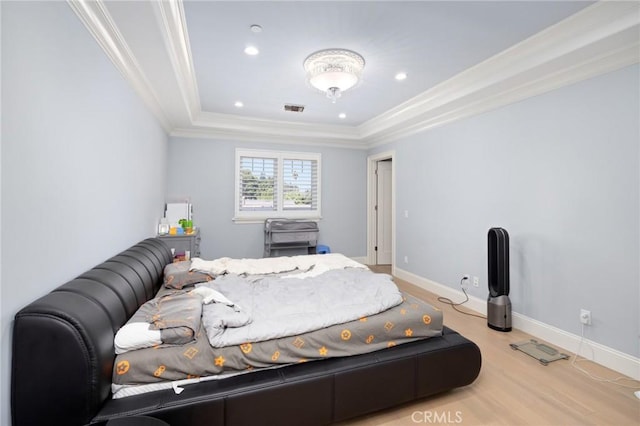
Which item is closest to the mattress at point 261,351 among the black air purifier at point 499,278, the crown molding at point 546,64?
the black air purifier at point 499,278

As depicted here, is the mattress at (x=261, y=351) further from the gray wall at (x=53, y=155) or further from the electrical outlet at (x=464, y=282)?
the electrical outlet at (x=464, y=282)

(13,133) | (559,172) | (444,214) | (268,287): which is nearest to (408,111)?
(444,214)

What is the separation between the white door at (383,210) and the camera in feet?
19.1

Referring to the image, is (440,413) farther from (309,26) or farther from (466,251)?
(309,26)

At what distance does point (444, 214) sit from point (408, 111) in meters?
1.53

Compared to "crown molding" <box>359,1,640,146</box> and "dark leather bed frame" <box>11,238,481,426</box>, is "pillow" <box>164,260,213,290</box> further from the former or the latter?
"crown molding" <box>359,1,640,146</box>

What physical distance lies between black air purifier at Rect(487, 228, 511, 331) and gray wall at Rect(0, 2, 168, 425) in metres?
3.44

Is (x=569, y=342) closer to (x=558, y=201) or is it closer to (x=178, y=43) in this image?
(x=558, y=201)

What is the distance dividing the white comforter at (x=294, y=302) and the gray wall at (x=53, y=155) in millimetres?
838

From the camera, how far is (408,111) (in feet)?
13.2

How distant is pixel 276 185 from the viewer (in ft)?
17.1

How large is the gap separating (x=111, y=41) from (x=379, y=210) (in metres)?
4.83

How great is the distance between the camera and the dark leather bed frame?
1146 mm

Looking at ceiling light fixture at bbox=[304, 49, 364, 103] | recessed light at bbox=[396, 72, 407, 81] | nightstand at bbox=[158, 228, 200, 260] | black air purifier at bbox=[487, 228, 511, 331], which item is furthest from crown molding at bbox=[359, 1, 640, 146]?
nightstand at bbox=[158, 228, 200, 260]
